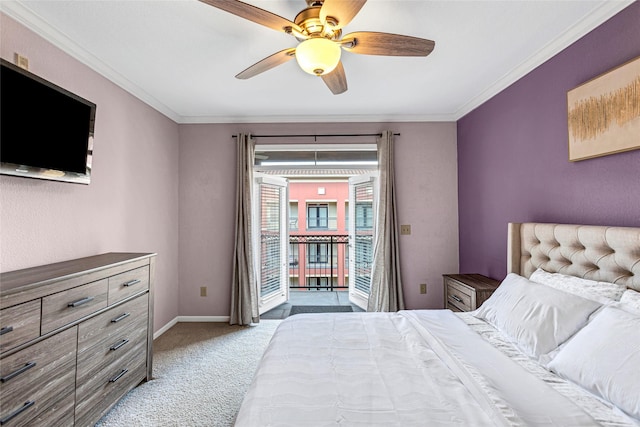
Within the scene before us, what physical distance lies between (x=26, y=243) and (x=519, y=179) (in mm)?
3773

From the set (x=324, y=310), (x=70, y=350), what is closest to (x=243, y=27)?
(x=70, y=350)

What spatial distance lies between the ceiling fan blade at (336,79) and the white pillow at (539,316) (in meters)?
1.86

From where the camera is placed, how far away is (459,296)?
2.98 meters

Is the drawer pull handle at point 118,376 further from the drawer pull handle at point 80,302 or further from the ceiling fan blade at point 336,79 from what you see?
the ceiling fan blade at point 336,79

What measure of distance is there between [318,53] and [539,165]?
2039 millimetres

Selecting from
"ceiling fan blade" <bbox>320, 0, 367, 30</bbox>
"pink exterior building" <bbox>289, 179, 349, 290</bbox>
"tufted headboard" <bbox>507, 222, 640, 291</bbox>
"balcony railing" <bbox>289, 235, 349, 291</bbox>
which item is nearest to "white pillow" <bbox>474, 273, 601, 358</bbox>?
"tufted headboard" <bbox>507, 222, 640, 291</bbox>

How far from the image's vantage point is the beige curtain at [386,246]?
3760mm

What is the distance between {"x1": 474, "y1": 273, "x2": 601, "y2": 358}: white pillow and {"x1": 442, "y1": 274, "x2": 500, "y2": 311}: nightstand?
2.34 feet

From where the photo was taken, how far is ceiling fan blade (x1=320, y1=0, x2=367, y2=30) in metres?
1.42

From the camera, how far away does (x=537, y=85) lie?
2471 mm

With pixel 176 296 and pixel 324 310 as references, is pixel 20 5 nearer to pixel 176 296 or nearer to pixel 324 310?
pixel 176 296

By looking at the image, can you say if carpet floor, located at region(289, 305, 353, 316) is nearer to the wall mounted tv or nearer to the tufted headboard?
the tufted headboard

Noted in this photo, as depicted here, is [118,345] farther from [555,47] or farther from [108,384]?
[555,47]

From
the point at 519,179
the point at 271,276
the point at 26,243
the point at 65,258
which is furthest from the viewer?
the point at 271,276
